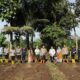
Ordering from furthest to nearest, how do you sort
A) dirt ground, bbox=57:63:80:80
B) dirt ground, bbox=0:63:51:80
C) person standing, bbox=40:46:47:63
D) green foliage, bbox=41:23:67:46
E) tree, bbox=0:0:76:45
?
green foliage, bbox=41:23:67:46
tree, bbox=0:0:76:45
person standing, bbox=40:46:47:63
dirt ground, bbox=0:63:51:80
dirt ground, bbox=57:63:80:80

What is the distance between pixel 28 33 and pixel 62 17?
16.3 ft

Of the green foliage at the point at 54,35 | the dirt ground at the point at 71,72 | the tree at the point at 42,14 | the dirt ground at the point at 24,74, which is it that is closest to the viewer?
the dirt ground at the point at 71,72

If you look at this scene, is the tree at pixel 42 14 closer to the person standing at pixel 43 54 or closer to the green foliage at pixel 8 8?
the green foliage at pixel 8 8

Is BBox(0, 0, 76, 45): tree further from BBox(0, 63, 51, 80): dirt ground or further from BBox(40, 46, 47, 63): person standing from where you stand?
BBox(0, 63, 51, 80): dirt ground

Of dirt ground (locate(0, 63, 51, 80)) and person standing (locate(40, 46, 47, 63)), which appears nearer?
dirt ground (locate(0, 63, 51, 80))

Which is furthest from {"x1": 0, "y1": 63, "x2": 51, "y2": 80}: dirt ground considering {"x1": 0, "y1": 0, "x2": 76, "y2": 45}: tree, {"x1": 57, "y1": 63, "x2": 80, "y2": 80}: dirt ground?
{"x1": 0, "y1": 0, "x2": 76, "y2": 45}: tree

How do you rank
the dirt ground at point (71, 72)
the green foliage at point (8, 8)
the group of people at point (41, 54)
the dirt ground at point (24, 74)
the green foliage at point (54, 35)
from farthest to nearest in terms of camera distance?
the green foliage at point (54, 35) → the green foliage at point (8, 8) → the group of people at point (41, 54) → the dirt ground at point (24, 74) → the dirt ground at point (71, 72)

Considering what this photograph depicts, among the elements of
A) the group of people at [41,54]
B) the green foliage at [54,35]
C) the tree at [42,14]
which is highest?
the tree at [42,14]

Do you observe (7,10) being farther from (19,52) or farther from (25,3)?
(19,52)

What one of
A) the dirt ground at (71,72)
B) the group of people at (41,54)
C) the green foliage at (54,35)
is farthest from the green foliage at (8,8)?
the dirt ground at (71,72)

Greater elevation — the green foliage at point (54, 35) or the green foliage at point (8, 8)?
the green foliage at point (8, 8)

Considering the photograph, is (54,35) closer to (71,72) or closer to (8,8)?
(8,8)

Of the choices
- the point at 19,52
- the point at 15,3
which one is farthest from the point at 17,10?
the point at 19,52

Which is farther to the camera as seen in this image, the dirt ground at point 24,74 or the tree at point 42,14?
the tree at point 42,14
